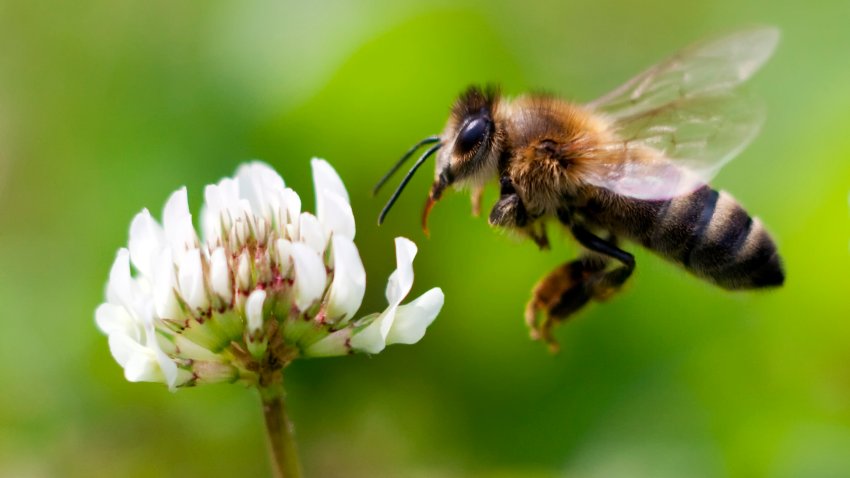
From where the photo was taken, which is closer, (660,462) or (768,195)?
(660,462)

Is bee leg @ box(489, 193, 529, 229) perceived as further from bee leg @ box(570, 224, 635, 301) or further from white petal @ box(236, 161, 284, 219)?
white petal @ box(236, 161, 284, 219)

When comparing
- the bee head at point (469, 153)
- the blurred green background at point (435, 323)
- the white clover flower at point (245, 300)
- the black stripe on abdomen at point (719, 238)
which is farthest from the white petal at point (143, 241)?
the blurred green background at point (435, 323)

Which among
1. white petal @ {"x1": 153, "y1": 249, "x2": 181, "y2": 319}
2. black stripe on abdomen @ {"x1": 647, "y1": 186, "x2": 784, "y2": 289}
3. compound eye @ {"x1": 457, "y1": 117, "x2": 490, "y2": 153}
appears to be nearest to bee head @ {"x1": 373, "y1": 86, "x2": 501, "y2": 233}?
compound eye @ {"x1": 457, "y1": 117, "x2": 490, "y2": 153}

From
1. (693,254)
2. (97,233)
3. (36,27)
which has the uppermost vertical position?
(36,27)

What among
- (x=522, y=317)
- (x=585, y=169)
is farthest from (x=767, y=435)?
(x=585, y=169)

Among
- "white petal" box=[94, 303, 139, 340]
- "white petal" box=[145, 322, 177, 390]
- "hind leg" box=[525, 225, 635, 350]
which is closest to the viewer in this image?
"white petal" box=[145, 322, 177, 390]

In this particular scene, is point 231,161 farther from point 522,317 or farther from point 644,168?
point 644,168
